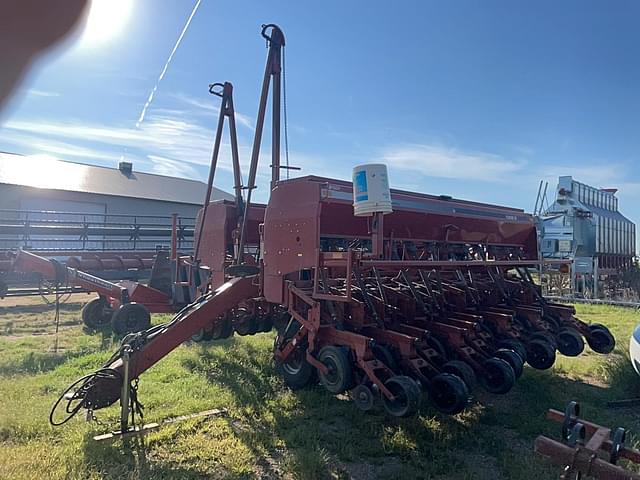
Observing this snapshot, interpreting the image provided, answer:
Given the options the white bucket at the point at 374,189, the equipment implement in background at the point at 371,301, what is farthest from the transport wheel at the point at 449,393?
the white bucket at the point at 374,189

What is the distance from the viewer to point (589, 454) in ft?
7.66

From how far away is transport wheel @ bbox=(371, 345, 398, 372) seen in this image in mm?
4426

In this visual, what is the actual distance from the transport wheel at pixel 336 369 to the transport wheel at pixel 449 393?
2.40 feet

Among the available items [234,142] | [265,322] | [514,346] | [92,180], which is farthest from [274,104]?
[92,180]

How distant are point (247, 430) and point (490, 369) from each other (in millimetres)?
2279

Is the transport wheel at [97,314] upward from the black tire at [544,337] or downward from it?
downward

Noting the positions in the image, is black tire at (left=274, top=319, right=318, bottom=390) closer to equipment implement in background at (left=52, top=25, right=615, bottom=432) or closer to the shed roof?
equipment implement in background at (left=52, top=25, right=615, bottom=432)

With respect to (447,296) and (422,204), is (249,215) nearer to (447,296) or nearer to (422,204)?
(422,204)

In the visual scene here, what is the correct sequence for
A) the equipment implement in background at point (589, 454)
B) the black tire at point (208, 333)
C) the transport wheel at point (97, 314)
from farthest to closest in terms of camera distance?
the transport wheel at point (97, 314)
the black tire at point (208, 333)
the equipment implement in background at point (589, 454)

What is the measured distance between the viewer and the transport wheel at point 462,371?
4297mm

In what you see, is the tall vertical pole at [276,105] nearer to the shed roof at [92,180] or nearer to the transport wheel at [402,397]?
the transport wheel at [402,397]

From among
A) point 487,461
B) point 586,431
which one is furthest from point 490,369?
point 586,431

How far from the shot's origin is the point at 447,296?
612 cm

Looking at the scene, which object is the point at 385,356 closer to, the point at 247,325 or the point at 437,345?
the point at 437,345
